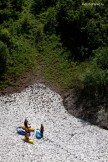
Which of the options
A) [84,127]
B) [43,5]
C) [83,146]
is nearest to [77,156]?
[83,146]

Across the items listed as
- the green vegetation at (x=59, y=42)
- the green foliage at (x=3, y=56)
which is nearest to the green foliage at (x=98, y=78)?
the green vegetation at (x=59, y=42)

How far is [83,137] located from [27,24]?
2091cm

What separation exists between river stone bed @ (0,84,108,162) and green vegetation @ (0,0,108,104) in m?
3.08

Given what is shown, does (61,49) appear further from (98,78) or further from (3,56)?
(98,78)

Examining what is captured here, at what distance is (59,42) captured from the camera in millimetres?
59750

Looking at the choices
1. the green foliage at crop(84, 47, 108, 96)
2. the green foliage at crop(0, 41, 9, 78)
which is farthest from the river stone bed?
the green foliage at crop(0, 41, 9, 78)

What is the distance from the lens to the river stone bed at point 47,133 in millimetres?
43750

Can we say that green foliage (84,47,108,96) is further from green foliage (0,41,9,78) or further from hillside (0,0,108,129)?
green foliage (0,41,9,78)

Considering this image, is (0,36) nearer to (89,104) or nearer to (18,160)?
(89,104)

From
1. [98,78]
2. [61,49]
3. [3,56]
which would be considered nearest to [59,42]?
[61,49]

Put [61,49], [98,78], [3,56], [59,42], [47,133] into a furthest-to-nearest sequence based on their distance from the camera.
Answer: [59,42], [61,49], [3,56], [98,78], [47,133]

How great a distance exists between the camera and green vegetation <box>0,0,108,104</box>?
175ft

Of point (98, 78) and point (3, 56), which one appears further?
point (3, 56)

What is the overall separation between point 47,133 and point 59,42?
53.3 ft
